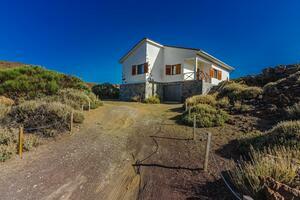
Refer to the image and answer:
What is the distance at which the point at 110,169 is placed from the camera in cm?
500

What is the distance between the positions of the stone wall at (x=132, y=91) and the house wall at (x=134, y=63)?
0.64 metres

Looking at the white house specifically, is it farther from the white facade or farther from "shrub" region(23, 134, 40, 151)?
"shrub" region(23, 134, 40, 151)

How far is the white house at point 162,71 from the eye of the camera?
737 inches

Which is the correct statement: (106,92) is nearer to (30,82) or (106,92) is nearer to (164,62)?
(164,62)

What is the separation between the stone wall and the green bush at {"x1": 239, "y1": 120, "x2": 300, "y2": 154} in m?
13.4

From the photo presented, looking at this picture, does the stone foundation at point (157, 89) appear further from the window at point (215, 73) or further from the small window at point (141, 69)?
the window at point (215, 73)

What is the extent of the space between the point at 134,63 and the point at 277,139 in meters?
17.3

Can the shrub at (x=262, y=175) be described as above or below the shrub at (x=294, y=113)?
below

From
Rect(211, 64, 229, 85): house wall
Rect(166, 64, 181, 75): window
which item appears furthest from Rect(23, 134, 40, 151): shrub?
Rect(211, 64, 229, 85): house wall

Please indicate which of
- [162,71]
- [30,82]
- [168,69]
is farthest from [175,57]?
[30,82]

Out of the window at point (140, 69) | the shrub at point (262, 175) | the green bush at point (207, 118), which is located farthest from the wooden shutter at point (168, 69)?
the shrub at point (262, 175)

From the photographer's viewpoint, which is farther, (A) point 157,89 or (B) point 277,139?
(A) point 157,89

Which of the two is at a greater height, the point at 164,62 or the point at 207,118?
the point at 164,62

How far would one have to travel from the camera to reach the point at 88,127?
27.7 ft
